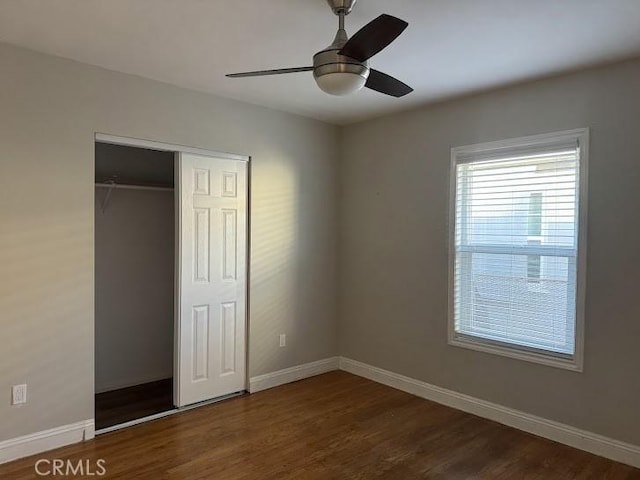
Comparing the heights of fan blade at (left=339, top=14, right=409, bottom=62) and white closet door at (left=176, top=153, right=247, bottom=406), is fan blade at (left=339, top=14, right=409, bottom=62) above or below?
above

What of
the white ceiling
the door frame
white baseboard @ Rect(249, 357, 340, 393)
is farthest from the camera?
white baseboard @ Rect(249, 357, 340, 393)

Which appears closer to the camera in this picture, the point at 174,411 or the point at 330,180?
the point at 174,411

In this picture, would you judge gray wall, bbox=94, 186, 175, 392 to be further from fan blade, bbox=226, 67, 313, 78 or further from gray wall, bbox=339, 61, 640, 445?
fan blade, bbox=226, 67, 313, 78

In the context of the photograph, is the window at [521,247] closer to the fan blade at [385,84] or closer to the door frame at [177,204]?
the fan blade at [385,84]

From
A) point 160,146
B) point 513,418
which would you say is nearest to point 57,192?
point 160,146

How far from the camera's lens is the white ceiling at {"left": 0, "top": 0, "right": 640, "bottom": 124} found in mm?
2244

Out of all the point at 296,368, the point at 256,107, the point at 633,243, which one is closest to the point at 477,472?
the point at 633,243

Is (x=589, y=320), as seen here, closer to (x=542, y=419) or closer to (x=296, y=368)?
(x=542, y=419)

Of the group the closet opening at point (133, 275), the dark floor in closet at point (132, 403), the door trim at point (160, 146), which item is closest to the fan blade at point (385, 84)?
the door trim at point (160, 146)

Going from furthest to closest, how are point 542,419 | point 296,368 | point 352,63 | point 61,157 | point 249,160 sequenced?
point 296,368 < point 249,160 < point 542,419 < point 61,157 < point 352,63

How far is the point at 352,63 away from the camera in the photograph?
6.58 ft

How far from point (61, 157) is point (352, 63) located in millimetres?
2074

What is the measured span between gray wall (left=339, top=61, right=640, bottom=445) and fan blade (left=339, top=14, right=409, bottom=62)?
6.19 ft

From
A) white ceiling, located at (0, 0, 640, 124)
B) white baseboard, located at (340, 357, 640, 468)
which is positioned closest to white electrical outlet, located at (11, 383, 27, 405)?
white ceiling, located at (0, 0, 640, 124)
